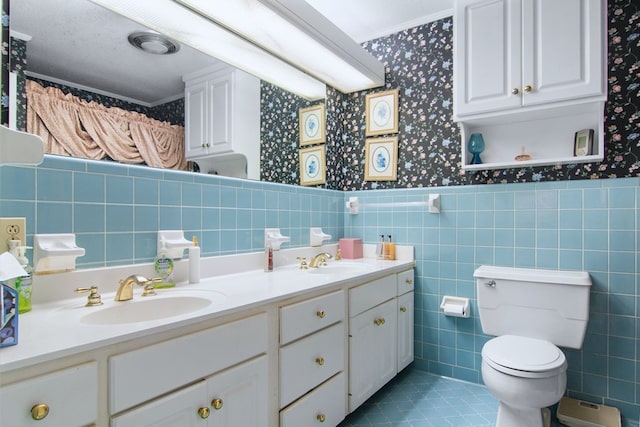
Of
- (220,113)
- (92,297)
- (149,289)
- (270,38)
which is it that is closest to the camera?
(92,297)

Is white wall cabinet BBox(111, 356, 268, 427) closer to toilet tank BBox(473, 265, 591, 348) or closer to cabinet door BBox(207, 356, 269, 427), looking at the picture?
cabinet door BBox(207, 356, 269, 427)

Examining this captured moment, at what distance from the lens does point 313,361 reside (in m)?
1.49

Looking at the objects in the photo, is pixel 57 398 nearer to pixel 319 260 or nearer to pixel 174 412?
pixel 174 412

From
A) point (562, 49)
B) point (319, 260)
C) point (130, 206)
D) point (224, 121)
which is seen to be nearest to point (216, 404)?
point (130, 206)

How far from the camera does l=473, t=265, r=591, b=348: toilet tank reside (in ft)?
5.79

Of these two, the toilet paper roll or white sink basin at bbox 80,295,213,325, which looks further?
the toilet paper roll

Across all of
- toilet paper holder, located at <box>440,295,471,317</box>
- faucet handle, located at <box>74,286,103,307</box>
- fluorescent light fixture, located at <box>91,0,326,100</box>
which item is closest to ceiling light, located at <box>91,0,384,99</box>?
fluorescent light fixture, located at <box>91,0,326,100</box>

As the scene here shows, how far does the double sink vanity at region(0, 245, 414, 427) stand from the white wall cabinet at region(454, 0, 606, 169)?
1161 mm

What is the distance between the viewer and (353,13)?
238cm

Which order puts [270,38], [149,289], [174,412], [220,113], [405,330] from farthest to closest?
[405,330]
[270,38]
[220,113]
[149,289]
[174,412]

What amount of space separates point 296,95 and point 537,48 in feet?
4.83

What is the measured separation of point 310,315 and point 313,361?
21cm

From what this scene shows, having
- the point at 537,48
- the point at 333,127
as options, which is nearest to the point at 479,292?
the point at 537,48

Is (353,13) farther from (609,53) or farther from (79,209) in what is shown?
(79,209)
